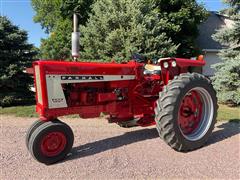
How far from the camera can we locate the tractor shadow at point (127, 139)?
5391mm

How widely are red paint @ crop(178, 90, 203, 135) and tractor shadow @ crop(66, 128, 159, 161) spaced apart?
723mm

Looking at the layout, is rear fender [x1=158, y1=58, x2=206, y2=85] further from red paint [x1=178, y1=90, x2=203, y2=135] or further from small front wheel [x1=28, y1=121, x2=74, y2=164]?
small front wheel [x1=28, y1=121, x2=74, y2=164]

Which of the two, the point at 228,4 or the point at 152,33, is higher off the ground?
the point at 228,4

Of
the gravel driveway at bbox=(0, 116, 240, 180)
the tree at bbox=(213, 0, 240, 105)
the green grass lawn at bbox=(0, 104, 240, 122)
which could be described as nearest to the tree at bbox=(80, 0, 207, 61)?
the tree at bbox=(213, 0, 240, 105)

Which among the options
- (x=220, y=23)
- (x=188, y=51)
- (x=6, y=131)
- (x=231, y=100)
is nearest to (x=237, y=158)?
(x=6, y=131)

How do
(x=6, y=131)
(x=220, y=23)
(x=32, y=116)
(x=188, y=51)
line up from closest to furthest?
1. (x=6, y=131)
2. (x=32, y=116)
3. (x=188, y=51)
4. (x=220, y=23)

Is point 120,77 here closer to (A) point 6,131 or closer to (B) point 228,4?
(A) point 6,131

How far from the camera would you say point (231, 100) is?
11.3 m

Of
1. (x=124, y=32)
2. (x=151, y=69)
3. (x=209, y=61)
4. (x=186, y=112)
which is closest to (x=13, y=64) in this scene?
(x=124, y=32)

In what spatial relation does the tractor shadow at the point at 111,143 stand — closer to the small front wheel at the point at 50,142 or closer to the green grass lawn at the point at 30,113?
the small front wheel at the point at 50,142

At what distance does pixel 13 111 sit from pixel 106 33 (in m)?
5.68

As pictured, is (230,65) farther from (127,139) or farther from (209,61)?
(209,61)

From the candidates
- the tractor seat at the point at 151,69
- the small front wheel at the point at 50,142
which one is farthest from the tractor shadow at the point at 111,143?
the tractor seat at the point at 151,69

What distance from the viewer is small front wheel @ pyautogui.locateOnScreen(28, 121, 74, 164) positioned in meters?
4.78
